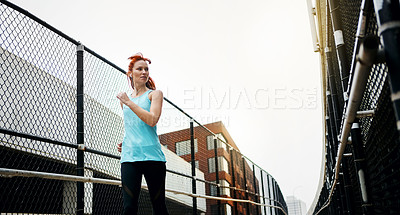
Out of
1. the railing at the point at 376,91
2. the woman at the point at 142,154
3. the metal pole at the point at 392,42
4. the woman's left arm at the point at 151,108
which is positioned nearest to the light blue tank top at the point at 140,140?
the woman at the point at 142,154

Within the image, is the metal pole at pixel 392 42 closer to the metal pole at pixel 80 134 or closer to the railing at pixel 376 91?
the railing at pixel 376 91

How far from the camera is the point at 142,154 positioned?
2395 millimetres

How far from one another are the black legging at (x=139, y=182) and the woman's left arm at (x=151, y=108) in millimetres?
303

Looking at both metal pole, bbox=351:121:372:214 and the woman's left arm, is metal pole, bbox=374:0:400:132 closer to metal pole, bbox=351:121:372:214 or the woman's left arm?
metal pole, bbox=351:121:372:214

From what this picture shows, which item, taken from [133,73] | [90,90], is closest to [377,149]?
[133,73]

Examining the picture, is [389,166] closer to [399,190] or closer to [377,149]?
[399,190]

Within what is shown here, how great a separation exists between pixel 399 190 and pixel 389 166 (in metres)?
0.16

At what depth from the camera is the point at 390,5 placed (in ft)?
2.50

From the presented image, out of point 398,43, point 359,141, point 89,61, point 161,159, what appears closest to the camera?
point 398,43

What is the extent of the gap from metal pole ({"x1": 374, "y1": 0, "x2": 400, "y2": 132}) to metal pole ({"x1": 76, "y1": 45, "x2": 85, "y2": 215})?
297cm

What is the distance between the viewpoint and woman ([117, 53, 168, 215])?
91.1 inches

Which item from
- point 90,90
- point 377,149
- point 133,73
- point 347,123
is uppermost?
point 90,90

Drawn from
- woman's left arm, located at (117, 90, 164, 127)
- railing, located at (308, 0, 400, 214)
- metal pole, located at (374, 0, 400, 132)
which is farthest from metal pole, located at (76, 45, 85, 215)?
metal pole, located at (374, 0, 400, 132)

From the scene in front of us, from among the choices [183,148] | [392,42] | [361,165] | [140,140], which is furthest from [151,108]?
[183,148]
